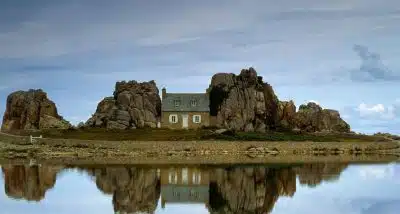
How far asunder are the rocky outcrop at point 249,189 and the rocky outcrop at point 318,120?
59657 mm

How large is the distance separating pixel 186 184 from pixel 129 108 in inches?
2221

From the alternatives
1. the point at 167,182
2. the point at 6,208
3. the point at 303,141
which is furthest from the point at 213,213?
the point at 303,141

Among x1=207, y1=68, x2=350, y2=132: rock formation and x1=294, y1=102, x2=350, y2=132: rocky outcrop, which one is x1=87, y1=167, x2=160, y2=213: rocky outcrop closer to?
x1=207, y1=68, x2=350, y2=132: rock formation

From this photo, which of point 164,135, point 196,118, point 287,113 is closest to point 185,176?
point 164,135

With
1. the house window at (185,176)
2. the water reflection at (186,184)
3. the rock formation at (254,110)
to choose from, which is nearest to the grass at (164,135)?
the rock formation at (254,110)

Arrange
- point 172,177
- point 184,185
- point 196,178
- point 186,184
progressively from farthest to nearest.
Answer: point 172,177 < point 196,178 < point 186,184 < point 184,185

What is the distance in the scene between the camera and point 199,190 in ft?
126

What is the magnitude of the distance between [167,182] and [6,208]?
15.1 m

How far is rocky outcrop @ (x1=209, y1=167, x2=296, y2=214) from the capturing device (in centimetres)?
3016

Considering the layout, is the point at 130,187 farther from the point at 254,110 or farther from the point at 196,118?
the point at 254,110

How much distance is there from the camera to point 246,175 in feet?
156

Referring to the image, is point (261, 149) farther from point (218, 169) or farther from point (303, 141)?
point (218, 169)

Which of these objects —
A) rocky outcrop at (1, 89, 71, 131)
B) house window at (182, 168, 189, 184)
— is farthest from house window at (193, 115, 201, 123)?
house window at (182, 168, 189, 184)

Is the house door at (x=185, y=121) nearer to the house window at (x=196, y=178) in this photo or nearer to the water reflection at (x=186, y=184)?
the water reflection at (x=186, y=184)
